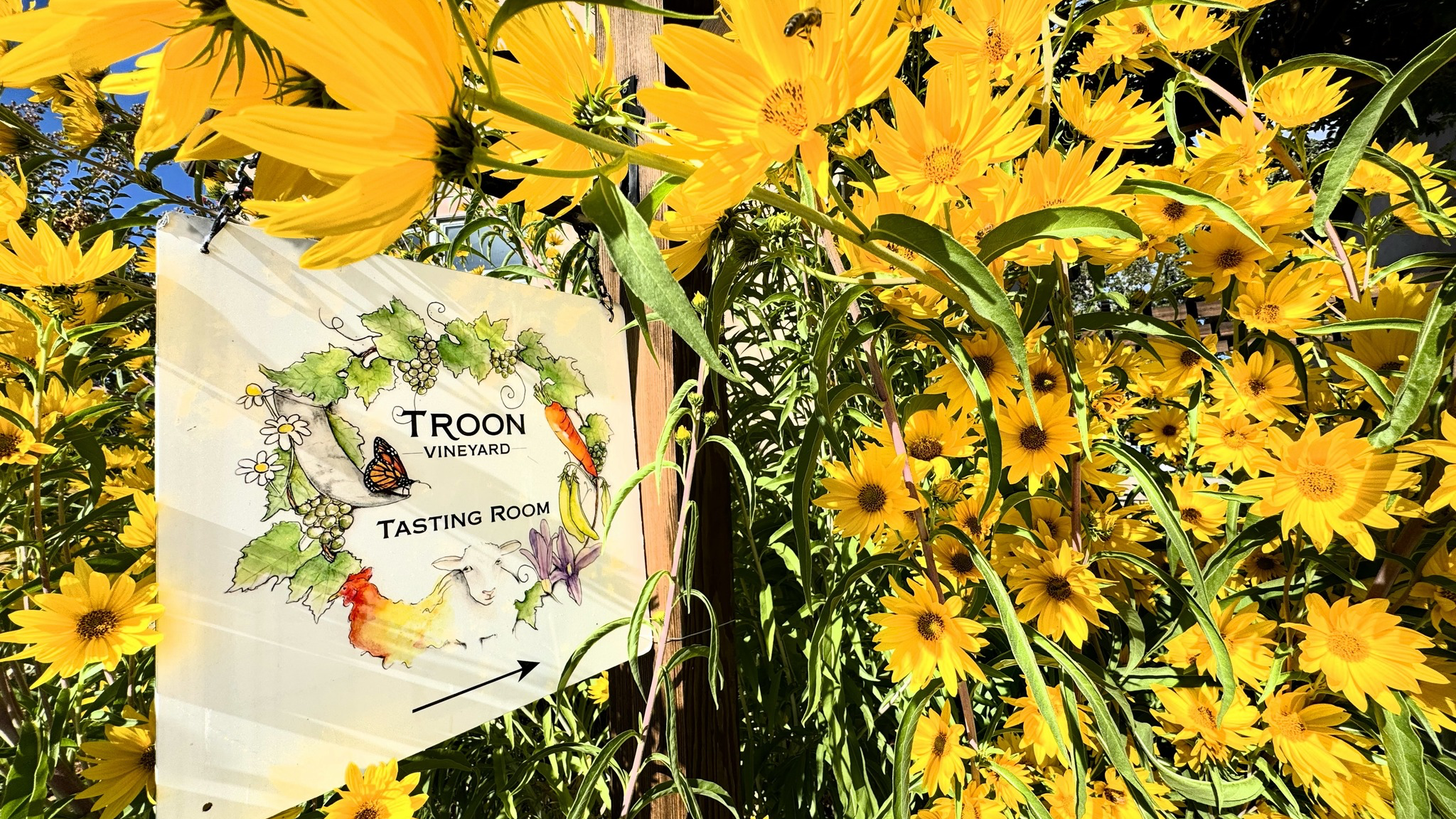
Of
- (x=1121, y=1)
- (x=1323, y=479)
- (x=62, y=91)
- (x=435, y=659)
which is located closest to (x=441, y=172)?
(x=1121, y=1)

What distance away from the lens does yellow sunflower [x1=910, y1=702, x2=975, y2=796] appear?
483mm

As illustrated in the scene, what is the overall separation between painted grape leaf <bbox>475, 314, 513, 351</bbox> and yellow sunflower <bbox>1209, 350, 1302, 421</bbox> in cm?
64

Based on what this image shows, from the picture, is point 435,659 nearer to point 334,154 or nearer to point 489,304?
point 489,304

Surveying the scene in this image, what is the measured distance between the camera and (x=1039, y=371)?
49cm

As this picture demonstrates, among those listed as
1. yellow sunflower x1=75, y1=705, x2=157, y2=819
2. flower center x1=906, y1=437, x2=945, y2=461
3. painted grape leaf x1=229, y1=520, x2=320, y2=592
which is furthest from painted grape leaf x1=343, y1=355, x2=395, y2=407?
flower center x1=906, y1=437, x2=945, y2=461

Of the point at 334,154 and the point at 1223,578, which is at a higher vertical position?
the point at 334,154

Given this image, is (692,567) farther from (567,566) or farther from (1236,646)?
(1236,646)

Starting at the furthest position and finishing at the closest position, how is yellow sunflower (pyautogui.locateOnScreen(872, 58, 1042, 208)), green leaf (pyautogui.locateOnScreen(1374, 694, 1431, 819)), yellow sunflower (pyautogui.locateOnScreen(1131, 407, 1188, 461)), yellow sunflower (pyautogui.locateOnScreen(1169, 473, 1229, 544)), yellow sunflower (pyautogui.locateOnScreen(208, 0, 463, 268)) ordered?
yellow sunflower (pyautogui.locateOnScreen(1131, 407, 1188, 461)), yellow sunflower (pyautogui.locateOnScreen(1169, 473, 1229, 544)), green leaf (pyautogui.locateOnScreen(1374, 694, 1431, 819)), yellow sunflower (pyautogui.locateOnScreen(872, 58, 1042, 208)), yellow sunflower (pyautogui.locateOnScreen(208, 0, 463, 268))

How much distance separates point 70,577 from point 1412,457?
37.2 inches

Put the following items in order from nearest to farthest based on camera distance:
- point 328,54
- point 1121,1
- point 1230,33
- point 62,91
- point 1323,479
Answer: point 328,54 → point 1121,1 → point 1323,479 → point 1230,33 → point 62,91

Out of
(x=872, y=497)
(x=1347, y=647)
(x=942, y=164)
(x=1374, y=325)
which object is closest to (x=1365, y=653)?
(x=1347, y=647)

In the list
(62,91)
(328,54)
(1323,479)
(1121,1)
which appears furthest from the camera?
(62,91)

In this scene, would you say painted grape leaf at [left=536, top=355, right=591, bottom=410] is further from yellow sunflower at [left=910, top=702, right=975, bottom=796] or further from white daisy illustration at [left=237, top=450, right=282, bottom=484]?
yellow sunflower at [left=910, top=702, right=975, bottom=796]

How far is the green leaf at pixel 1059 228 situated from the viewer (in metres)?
0.19
